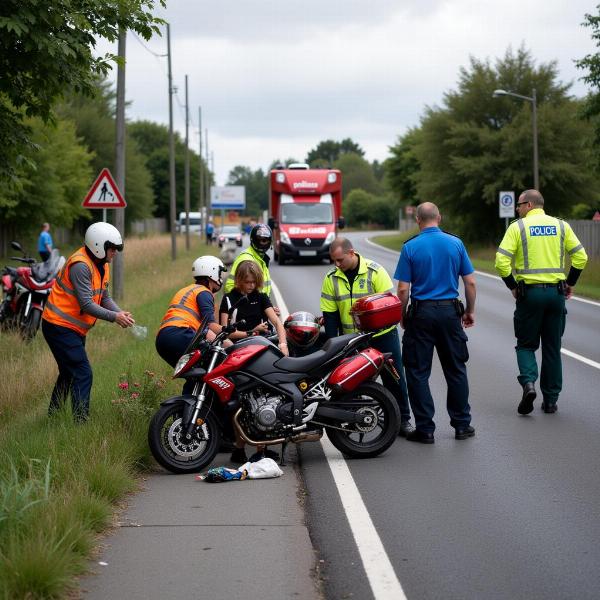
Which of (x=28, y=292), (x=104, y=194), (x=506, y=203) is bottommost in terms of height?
(x=28, y=292)

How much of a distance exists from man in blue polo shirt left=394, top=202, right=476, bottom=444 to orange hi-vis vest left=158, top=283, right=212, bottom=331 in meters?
1.64

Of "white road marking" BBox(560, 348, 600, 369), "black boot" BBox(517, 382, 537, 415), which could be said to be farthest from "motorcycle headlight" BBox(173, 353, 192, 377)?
"white road marking" BBox(560, 348, 600, 369)

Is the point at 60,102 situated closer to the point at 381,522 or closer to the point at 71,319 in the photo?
the point at 71,319

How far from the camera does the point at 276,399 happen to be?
8305 millimetres

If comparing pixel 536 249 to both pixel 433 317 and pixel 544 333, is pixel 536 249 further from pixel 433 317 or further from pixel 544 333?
pixel 433 317

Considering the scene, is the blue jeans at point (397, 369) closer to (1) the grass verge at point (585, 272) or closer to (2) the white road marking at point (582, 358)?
(2) the white road marking at point (582, 358)

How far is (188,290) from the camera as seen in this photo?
9188 millimetres

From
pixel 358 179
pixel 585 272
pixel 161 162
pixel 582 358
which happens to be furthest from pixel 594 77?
pixel 358 179

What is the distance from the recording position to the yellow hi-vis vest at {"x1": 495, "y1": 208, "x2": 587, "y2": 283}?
410 inches

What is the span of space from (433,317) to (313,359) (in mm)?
1235

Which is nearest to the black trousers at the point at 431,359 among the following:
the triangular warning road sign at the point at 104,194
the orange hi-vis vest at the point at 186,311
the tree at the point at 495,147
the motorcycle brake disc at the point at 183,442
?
the orange hi-vis vest at the point at 186,311

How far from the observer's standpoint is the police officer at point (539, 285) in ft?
34.1

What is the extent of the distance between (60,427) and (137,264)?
1237 inches

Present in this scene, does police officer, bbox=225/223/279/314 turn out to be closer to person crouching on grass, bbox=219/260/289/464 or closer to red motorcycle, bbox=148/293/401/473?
person crouching on grass, bbox=219/260/289/464
